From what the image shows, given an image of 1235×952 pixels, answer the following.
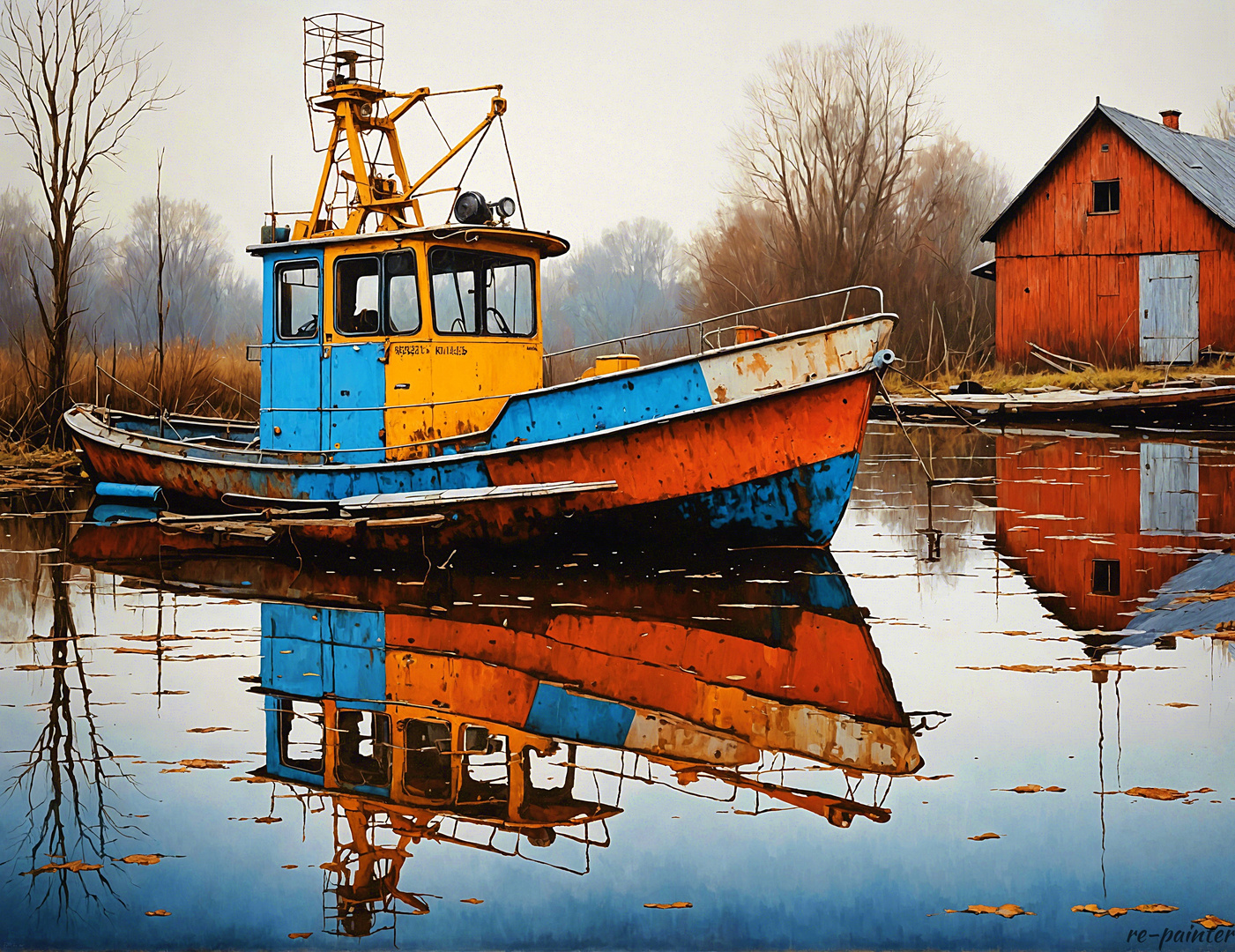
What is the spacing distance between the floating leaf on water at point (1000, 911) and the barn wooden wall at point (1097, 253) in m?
15.1

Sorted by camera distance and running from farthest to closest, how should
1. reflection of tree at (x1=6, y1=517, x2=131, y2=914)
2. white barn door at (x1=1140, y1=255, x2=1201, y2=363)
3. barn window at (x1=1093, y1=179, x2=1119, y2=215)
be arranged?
barn window at (x1=1093, y1=179, x2=1119, y2=215)
white barn door at (x1=1140, y1=255, x2=1201, y2=363)
reflection of tree at (x1=6, y1=517, x2=131, y2=914)

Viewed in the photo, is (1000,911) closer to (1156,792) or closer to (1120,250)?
(1156,792)

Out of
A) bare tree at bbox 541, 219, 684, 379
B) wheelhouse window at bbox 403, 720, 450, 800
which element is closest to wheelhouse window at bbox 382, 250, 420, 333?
wheelhouse window at bbox 403, 720, 450, 800

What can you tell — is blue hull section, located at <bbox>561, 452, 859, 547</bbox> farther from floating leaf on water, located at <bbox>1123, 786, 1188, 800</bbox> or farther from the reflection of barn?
floating leaf on water, located at <bbox>1123, 786, 1188, 800</bbox>

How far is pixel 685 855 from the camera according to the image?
8.20ft

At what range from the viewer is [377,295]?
6281mm

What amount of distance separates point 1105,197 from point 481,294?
42.8ft

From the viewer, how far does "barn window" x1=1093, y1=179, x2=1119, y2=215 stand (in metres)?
16.4

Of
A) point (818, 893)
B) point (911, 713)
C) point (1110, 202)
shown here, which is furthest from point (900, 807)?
point (1110, 202)

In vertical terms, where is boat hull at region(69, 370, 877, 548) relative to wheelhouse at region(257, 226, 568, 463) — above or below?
below

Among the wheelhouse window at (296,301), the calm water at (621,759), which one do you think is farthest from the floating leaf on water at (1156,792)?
the wheelhouse window at (296,301)

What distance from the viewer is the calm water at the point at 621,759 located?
7.75 feet

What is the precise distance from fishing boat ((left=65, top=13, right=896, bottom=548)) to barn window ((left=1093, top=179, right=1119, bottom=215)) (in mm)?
Answer: 12359

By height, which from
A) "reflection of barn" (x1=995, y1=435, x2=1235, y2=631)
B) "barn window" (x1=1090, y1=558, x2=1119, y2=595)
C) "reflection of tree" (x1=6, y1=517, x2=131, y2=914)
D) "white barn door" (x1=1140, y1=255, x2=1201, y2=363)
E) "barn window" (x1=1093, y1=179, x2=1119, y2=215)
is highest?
"barn window" (x1=1093, y1=179, x2=1119, y2=215)
